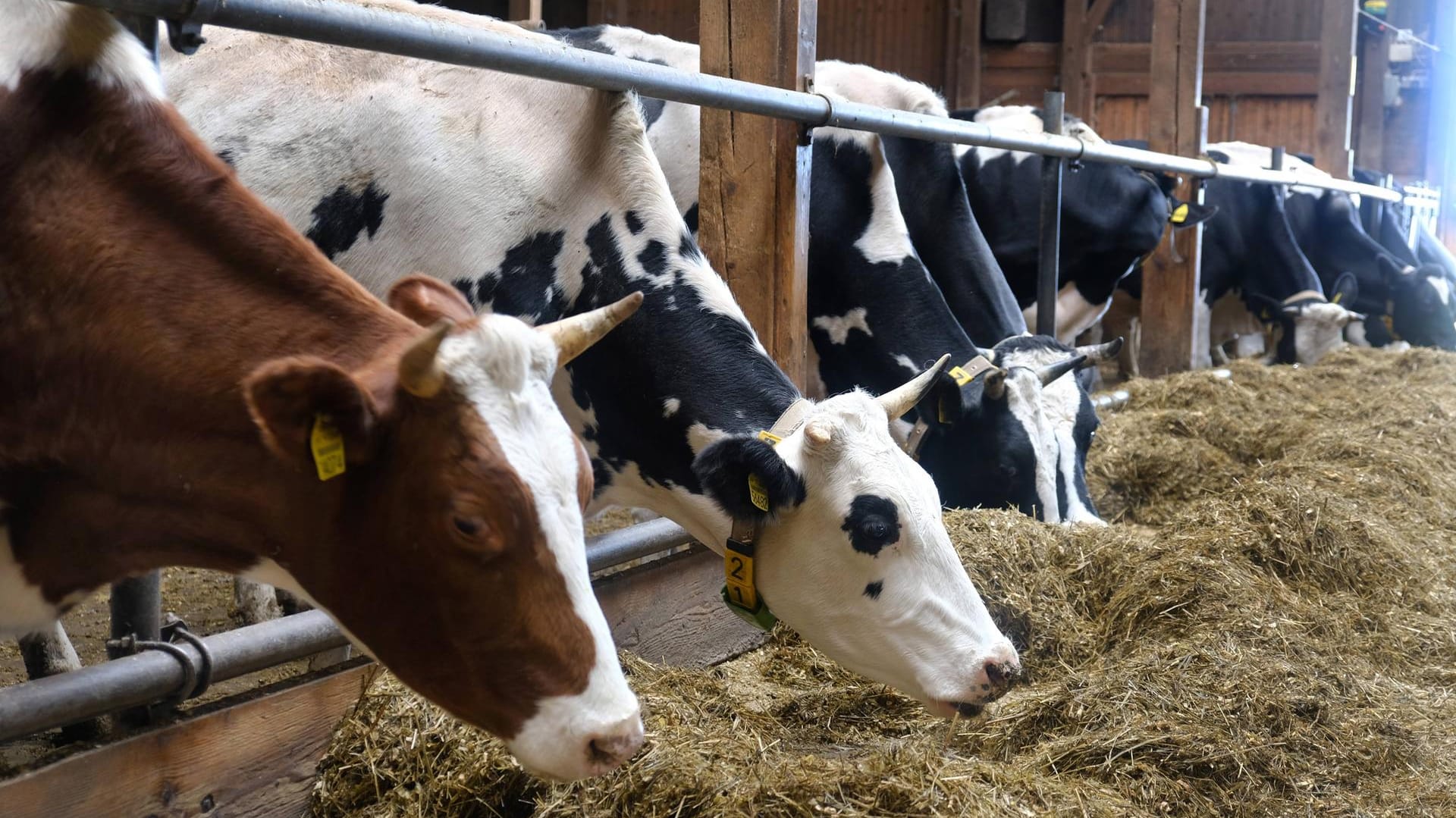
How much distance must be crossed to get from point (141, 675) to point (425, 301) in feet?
2.69

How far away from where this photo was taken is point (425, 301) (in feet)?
7.10

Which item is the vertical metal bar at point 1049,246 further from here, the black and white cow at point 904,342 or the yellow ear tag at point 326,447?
the yellow ear tag at point 326,447

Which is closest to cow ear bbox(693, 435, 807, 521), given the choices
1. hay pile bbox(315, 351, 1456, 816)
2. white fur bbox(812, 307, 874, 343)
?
hay pile bbox(315, 351, 1456, 816)

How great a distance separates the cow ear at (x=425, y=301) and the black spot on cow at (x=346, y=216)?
3.89 feet

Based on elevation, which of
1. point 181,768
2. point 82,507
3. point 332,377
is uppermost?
point 332,377

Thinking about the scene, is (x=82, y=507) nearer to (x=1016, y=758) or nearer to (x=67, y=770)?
(x=67, y=770)

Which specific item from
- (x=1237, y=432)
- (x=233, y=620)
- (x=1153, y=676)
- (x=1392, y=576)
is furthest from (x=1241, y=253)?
(x=233, y=620)

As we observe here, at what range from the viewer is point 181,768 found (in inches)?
93.8

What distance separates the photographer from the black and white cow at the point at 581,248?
10.2 feet

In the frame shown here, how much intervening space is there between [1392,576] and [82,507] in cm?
408

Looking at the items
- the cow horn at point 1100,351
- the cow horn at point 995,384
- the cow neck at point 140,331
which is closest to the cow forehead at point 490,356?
the cow neck at point 140,331

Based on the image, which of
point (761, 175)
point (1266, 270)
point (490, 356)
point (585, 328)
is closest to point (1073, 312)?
point (1266, 270)

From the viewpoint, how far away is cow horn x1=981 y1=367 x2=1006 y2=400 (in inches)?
184

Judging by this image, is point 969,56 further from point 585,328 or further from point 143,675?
point 143,675
